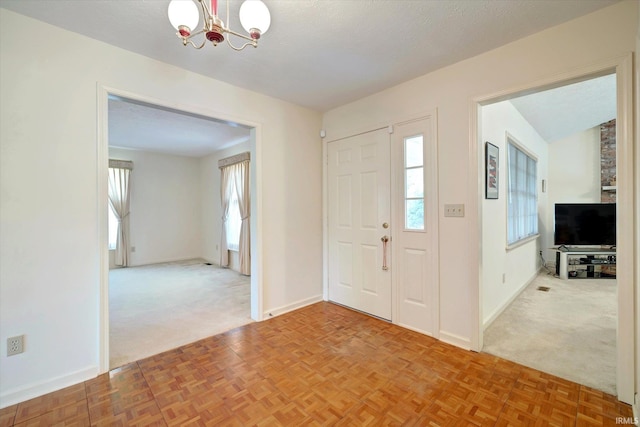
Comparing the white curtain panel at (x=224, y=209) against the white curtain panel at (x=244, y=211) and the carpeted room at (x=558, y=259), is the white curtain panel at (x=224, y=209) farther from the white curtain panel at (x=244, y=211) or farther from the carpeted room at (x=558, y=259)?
the carpeted room at (x=558, y=259)

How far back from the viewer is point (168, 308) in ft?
11.7

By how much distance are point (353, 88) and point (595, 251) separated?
5.62 meters

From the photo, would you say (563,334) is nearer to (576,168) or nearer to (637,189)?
(637,189)

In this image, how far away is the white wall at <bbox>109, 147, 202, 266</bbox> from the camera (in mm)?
6289

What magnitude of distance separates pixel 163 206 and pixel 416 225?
612 centimetres

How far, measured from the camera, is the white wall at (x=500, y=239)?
9.61 ft

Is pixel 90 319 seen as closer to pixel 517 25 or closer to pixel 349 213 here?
pixel 349 213

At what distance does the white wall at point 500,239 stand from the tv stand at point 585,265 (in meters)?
1.01

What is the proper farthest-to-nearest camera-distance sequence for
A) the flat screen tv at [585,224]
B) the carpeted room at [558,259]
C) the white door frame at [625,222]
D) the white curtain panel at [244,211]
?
the white curtain panel at [244,211] → the flat screen tv at [585,224] → the carpeted room at [558,259] → the white door frame at [625,222]

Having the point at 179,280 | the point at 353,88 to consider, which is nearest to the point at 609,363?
the point at 353,88

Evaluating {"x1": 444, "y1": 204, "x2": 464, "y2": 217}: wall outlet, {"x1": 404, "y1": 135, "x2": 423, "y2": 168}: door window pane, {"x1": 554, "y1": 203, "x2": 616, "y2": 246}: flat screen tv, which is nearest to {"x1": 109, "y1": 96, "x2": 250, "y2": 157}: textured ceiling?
{"x1": 404, "y1": 135, "x2": 423, "y2": 168}: door window pane

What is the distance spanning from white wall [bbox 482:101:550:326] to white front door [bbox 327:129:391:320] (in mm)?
1011

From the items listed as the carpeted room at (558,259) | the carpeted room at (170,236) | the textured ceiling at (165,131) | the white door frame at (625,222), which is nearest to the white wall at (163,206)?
the carpeted room at (170,236)

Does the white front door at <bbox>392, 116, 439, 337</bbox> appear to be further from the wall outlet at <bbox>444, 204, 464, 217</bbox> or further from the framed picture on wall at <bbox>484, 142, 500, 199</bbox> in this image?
the framed picture on wall at <bbox>484, 142, 500, 199</bbox>
